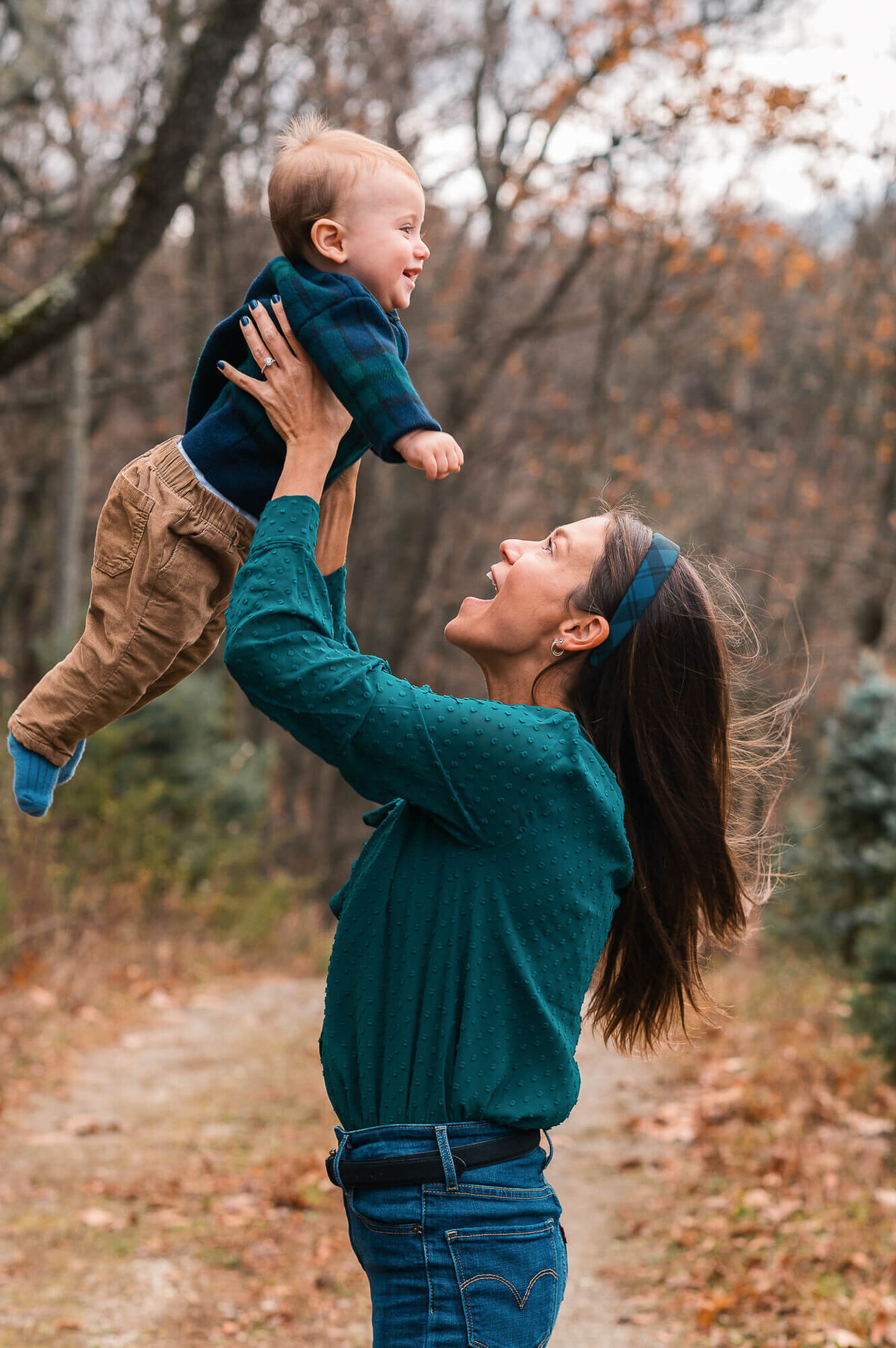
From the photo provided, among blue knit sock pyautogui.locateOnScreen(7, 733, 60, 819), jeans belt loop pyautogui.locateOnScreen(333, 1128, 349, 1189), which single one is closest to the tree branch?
blue knit sock pyautogui.locateOnScreen(7, 733, 60, 819)

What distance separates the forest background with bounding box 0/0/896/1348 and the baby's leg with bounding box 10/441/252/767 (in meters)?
1.04

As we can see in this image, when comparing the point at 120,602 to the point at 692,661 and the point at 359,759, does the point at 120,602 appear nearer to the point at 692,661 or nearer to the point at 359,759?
the point at 359,759

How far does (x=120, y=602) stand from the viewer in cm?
220

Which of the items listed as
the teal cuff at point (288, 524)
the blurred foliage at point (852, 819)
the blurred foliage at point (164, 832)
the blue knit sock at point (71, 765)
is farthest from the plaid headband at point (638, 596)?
the blurred foliage at point (852, 819)

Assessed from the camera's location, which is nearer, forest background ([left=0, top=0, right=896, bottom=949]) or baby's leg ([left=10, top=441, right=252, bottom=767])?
baby's leg ([left=10, top=441, right=252, bottom=767])

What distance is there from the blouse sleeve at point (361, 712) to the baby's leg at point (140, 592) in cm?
34

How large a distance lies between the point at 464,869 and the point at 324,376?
0.82 m

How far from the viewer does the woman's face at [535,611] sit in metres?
2.03

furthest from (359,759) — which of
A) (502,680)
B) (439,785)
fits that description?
(502,680)

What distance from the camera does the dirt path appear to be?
14.0 ft

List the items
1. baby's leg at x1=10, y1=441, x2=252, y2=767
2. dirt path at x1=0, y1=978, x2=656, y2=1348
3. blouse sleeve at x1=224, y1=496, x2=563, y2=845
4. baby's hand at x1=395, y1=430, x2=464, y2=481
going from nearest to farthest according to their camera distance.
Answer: blouse sleeve at x1=224, y1=496, x2=563, y2=845, baby's hand at x1=395, y1=430, x2=464, y2=481, baby's leg at x1=10, y1=441, x2=252, y2=767, dirt path at x1=0, y1=978, x2=656, y2=1348

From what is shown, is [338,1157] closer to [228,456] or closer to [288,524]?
[288,524]

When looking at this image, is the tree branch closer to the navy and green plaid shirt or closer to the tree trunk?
the navy and green plaid shirt

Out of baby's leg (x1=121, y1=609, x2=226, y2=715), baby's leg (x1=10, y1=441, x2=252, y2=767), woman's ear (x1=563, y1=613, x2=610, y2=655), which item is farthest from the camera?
baby's leg (x1=121, y1=609, x2=226, y2=715)
